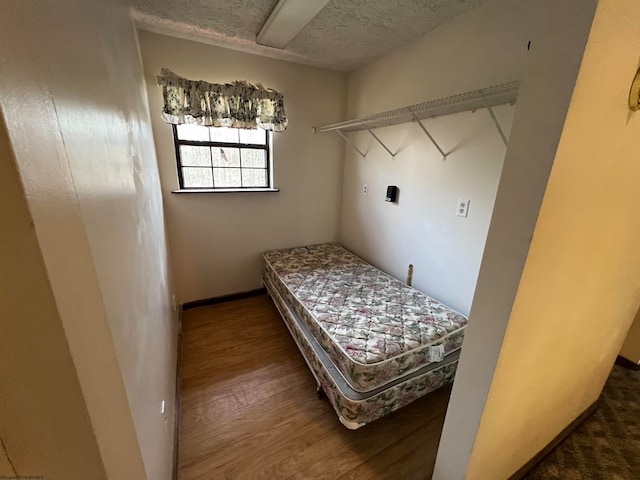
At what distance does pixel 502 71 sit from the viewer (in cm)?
146

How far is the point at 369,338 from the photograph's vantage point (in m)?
1.54

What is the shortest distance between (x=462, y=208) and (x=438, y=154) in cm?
47

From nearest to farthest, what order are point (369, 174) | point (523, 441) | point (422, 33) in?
point (523, 441)
point (422, 33)
point (369, 174)

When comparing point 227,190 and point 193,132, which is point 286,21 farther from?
point 227,190

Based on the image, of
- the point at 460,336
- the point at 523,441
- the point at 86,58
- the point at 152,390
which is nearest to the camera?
the point at 86,58

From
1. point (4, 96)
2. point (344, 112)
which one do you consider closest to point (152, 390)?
point (4, 96)

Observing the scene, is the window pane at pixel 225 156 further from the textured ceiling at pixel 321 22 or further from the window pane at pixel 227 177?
the textured ceiling at pixel 321 22

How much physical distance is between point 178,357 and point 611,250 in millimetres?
2640

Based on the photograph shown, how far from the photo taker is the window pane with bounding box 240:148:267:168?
2.61m

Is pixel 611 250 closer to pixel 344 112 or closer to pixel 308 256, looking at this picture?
pixel 308 256

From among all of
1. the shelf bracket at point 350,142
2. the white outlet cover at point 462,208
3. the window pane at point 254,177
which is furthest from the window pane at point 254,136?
the white outlet cover at point 462,208

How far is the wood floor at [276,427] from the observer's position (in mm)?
1308

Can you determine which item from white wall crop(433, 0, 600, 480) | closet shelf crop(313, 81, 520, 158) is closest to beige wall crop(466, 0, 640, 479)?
white wall crop(433, 0, 600, 480)

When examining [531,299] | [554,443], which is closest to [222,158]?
[531,299]
